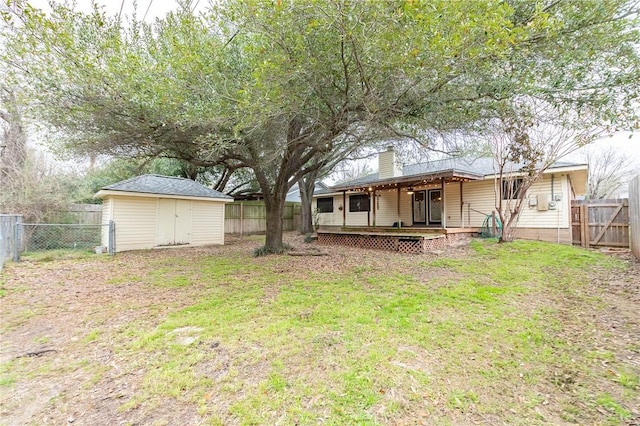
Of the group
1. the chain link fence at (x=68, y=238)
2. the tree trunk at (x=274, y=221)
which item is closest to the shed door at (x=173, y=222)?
the chain link fence at (x=68, y=238)

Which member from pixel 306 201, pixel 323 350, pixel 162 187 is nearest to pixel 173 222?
pixel 162 187

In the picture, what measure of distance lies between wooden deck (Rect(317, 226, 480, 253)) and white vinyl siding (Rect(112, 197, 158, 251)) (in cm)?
641

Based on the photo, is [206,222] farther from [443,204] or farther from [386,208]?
[443,204]

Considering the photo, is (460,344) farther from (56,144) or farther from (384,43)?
(56,144)

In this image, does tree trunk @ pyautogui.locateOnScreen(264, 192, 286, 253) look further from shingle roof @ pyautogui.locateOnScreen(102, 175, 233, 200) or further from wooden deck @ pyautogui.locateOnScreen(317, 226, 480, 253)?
shingle roof @ pyautogui.locateOnScreen(102, 175, 233, 200)

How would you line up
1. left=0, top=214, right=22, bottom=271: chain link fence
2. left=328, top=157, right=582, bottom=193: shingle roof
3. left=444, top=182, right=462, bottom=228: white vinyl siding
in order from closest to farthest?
left=0, top=214, right=22, bottom=271: chain link fence
left=328, top=157, right=582, bottom=193: shingle roof
left=444, top=182, right=462, bottom=228: white vinyl siding

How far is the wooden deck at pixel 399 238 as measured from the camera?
8984 millimetres

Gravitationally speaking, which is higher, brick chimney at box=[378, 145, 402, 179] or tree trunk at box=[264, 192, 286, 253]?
brick chimney at box=[378, 145, 402, 179]

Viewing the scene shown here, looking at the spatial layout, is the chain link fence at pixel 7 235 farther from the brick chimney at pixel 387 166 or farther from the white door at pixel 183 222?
the brick chimney at pixel 387 166

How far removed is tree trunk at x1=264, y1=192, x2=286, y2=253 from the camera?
8578 millimetres

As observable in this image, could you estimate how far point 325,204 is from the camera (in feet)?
55.0

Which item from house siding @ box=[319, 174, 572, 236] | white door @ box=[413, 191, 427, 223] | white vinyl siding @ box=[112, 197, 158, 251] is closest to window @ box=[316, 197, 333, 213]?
house siding @ box=[319, 174, 572, 236]

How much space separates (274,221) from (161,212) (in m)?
5.03

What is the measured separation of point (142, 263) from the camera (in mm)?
7648
